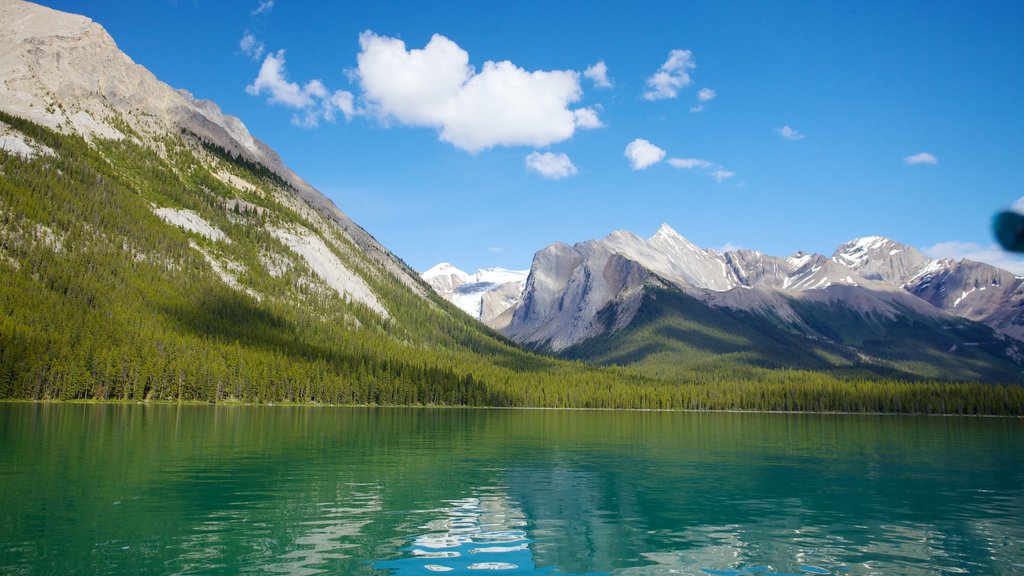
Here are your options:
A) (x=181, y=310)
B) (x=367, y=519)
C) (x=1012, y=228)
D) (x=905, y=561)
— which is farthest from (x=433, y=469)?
(x=181, y=310)

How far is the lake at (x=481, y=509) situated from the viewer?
2561 centimetres

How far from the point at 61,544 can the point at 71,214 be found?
20278 cm

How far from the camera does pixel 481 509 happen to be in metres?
36.5

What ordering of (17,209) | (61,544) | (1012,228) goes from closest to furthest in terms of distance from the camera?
(1012,228) < (61,544) < (17,209)

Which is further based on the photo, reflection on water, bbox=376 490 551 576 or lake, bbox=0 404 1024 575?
lake, bbox=0 404 1024 575

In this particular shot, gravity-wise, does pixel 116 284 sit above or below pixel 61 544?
above

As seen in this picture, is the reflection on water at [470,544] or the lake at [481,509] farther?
the lake at [481,509]

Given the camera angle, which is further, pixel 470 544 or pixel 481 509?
pixel 481 509

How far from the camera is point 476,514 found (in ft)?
115

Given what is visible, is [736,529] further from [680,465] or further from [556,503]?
[680,465]

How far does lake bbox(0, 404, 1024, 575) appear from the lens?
84.0 ft

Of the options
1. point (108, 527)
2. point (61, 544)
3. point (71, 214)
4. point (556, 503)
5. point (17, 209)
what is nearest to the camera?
point (61, 544)

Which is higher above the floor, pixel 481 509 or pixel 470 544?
pixel 470 544

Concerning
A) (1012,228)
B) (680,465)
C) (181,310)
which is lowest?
(680,465)
